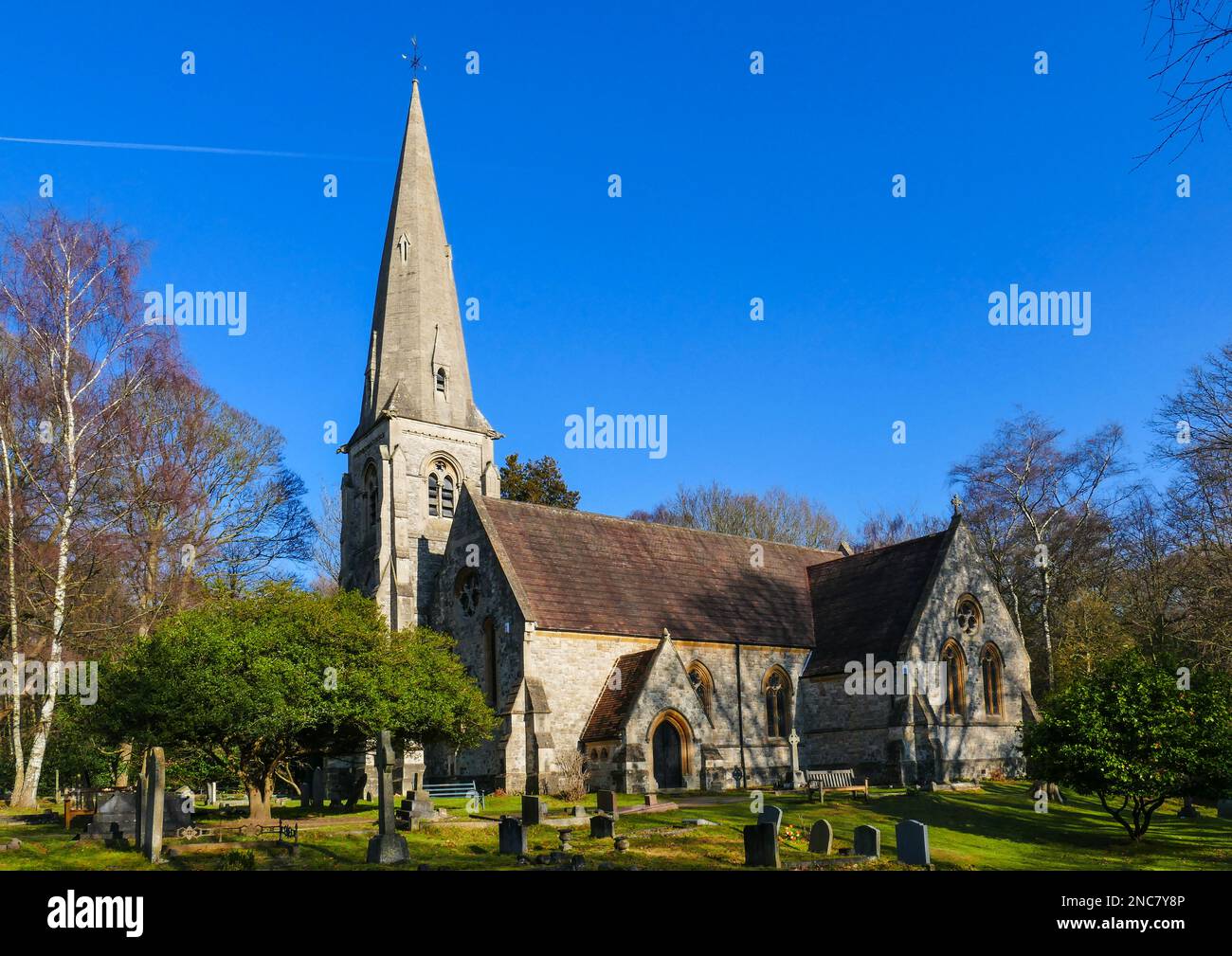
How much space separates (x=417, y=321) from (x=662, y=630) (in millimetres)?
18596

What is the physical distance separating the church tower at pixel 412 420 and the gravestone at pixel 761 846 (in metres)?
24.4

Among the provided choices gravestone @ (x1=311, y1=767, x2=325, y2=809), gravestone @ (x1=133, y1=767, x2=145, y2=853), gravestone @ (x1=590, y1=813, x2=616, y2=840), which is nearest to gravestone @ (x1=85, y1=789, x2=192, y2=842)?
gravestone @ (x1=133, y1=767, x2=145, y2=853)

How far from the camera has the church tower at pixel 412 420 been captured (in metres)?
40.3

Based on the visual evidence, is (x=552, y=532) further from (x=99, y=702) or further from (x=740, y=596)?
(x=99, y=702)

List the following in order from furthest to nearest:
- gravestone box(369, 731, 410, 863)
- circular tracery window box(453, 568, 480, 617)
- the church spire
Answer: the church spire < circular tracery window box(453, 568, 480, 617) < gravestone box(369, 731, 410, 863)

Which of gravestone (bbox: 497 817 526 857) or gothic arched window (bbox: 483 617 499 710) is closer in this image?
gravestone (bbox: 497 817 526 857)

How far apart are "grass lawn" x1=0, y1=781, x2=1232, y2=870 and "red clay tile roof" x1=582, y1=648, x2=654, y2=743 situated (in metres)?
2.65

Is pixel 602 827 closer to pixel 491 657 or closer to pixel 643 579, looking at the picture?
pixel 491 657

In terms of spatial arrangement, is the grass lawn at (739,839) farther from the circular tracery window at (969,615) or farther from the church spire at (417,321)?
the church spire at (417,321)

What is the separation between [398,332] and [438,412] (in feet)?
13.3

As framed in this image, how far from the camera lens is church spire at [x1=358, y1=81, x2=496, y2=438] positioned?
43.2m

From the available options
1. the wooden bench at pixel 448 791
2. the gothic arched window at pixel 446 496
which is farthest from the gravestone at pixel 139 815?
the gothic arched window at pixel 446 496

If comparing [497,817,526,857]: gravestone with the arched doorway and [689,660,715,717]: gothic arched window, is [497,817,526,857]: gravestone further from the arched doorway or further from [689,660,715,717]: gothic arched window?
[689,660,715,717]: gothic arched window

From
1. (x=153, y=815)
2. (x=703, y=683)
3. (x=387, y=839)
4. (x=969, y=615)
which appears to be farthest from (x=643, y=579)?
(x=153, y=815)
